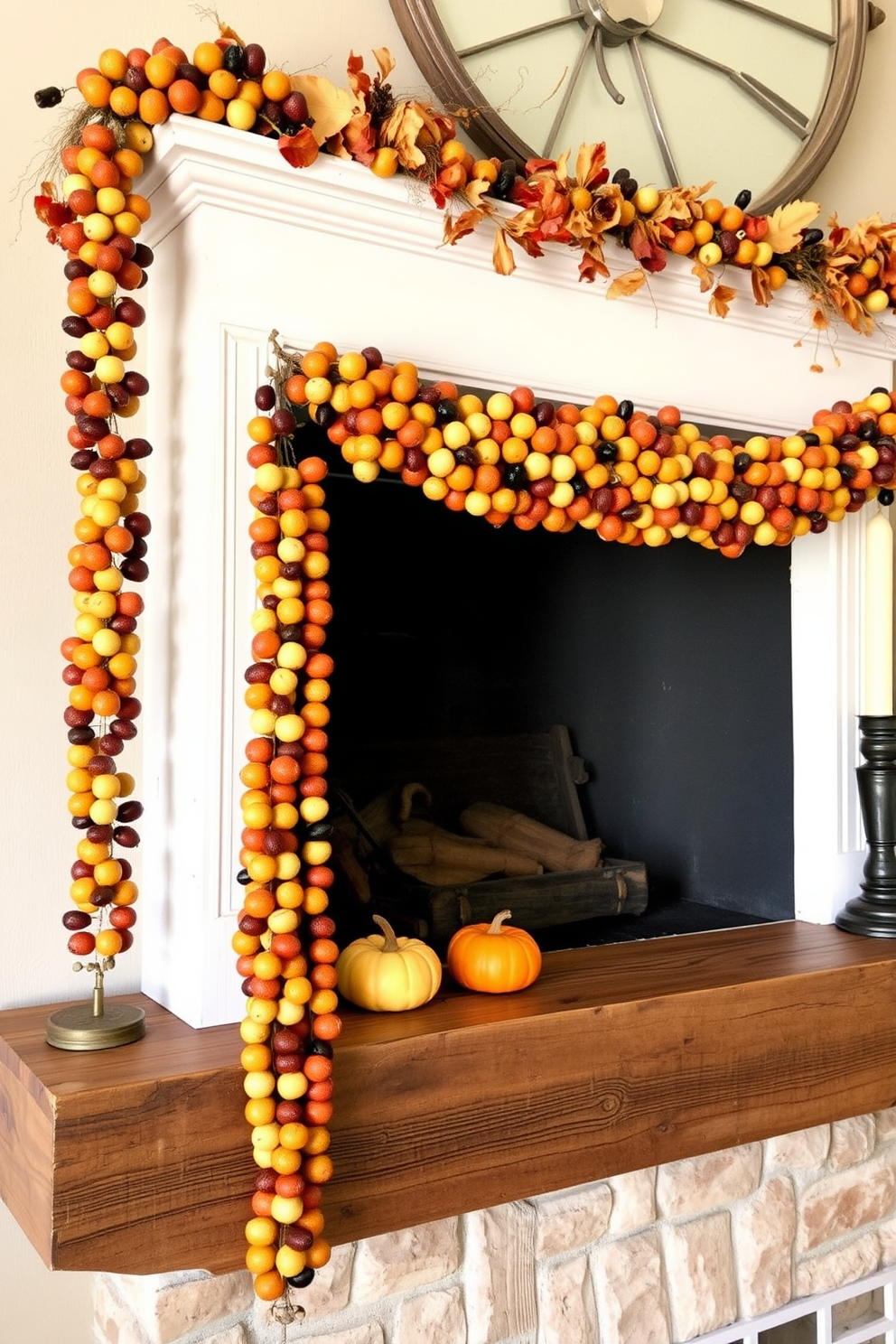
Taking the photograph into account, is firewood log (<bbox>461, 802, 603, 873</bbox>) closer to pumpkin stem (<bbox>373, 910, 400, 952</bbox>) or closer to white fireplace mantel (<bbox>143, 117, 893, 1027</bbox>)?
pumpkin stem (<bbox>373, 910, 400, 952</bbox>)

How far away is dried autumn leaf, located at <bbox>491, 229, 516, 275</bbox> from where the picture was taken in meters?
1.37

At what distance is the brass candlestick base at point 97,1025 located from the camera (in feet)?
3.86

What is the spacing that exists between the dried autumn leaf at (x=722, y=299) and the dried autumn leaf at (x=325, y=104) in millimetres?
551

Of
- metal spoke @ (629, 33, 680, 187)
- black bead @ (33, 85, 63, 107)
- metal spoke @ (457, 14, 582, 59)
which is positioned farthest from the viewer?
metal spoke @ (629, 33, 680, 187)

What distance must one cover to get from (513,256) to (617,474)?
321 mm

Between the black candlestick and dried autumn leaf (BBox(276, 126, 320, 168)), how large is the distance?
3.76ft

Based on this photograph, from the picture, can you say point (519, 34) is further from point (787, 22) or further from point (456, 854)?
point (456, 854)

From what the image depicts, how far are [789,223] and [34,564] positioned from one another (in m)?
1.13

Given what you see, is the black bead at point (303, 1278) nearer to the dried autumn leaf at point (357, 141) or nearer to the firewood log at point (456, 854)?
the firewood log at point (456, 854)

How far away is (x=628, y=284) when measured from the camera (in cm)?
147

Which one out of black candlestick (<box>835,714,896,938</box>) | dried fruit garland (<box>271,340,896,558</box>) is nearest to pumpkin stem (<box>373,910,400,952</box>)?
dried fruit garland (<box>271,340,896,558</box>)

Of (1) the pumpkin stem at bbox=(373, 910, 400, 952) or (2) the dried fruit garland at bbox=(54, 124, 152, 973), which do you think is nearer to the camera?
(2) the dried fruit garland at bbox=(54, 124, 152, 973)

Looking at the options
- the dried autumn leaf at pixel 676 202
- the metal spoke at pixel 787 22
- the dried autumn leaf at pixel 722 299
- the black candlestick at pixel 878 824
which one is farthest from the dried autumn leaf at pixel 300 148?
the black candlestick at pixel 878 824

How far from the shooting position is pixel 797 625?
187cm
